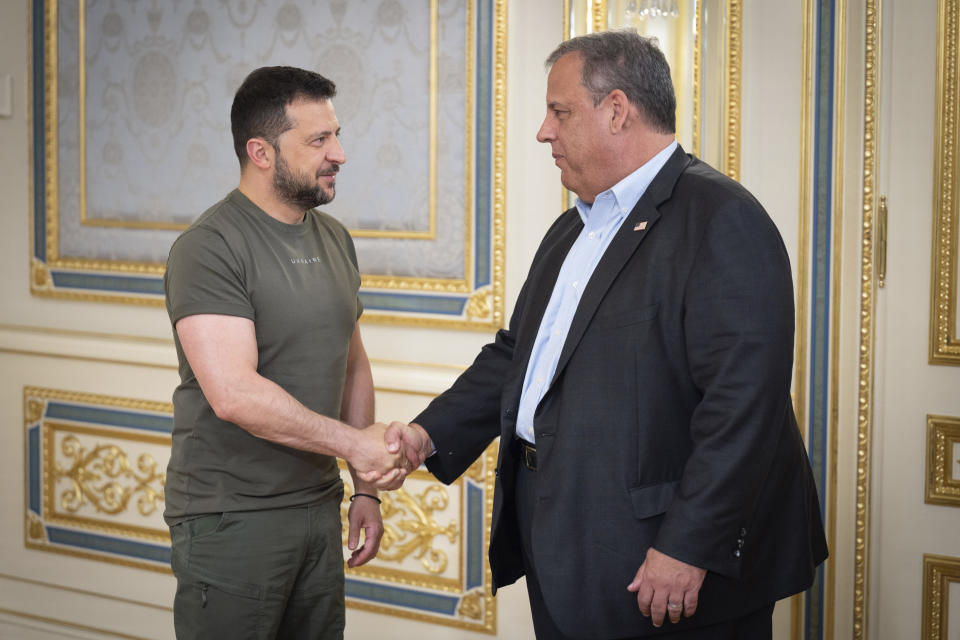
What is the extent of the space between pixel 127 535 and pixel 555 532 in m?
Result: 2.39

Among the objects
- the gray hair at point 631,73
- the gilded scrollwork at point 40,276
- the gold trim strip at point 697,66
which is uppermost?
the gold trim strip at point 697,66

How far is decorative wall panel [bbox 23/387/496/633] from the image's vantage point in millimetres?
3215

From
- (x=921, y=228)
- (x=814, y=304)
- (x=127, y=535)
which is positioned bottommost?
(x=127, y=535)

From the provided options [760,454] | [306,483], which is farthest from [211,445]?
[760,454]

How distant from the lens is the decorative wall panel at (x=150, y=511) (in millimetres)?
3215

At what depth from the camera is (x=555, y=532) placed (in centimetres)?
180

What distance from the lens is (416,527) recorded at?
3.29 meters

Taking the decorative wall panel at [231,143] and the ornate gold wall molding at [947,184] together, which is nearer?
the ornate gold wall molding at [947,184]

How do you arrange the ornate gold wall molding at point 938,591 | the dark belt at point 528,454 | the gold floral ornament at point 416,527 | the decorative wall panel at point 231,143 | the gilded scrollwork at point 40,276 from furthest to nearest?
the gilded scrollwork at point 40,276 → the gold floral ornament at point 416,527 → the decorative wall panel at point 231,143 → the ornate gold wall molding at point 938,591 → the dark belt at point 528,454

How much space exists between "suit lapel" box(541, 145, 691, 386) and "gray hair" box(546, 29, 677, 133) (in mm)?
129

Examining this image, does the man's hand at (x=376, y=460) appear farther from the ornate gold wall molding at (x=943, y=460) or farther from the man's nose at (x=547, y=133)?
the ornate gold wall molding at (x=943, y=460)

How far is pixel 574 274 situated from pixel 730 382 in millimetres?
393

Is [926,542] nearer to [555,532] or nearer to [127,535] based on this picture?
[555,532]

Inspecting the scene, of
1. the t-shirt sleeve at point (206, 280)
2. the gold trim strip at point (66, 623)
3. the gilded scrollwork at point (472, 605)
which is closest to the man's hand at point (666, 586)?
the t-shirt sleeve at point (206, 280)
